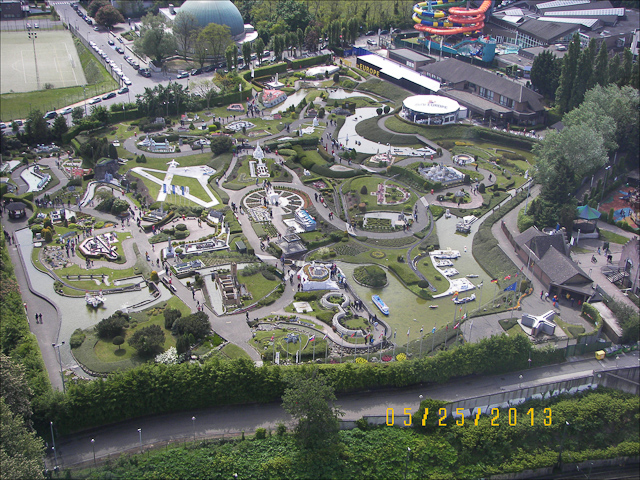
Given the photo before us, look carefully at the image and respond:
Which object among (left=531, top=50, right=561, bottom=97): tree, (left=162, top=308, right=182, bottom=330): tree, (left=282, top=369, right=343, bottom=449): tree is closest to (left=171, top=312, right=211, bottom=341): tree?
(left=162, top=308, right=182, bottom=330): tree

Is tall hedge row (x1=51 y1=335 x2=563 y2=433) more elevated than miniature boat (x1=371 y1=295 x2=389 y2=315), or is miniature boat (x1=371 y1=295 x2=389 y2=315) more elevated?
tall hedge row (x1=51 y1=335 x2=563 y2=433)

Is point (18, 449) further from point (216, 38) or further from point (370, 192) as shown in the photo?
point (216, 38)

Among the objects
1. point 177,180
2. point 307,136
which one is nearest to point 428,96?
point 307,136

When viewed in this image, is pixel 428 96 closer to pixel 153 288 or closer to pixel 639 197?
pixel 639 197

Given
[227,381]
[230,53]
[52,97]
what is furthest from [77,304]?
[230,53]

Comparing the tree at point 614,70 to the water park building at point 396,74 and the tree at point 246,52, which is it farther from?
the tree at point 246,52

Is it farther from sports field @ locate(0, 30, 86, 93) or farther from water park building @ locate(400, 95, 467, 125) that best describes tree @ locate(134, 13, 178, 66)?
water park building @ locate(400, 95, 467, 125)
